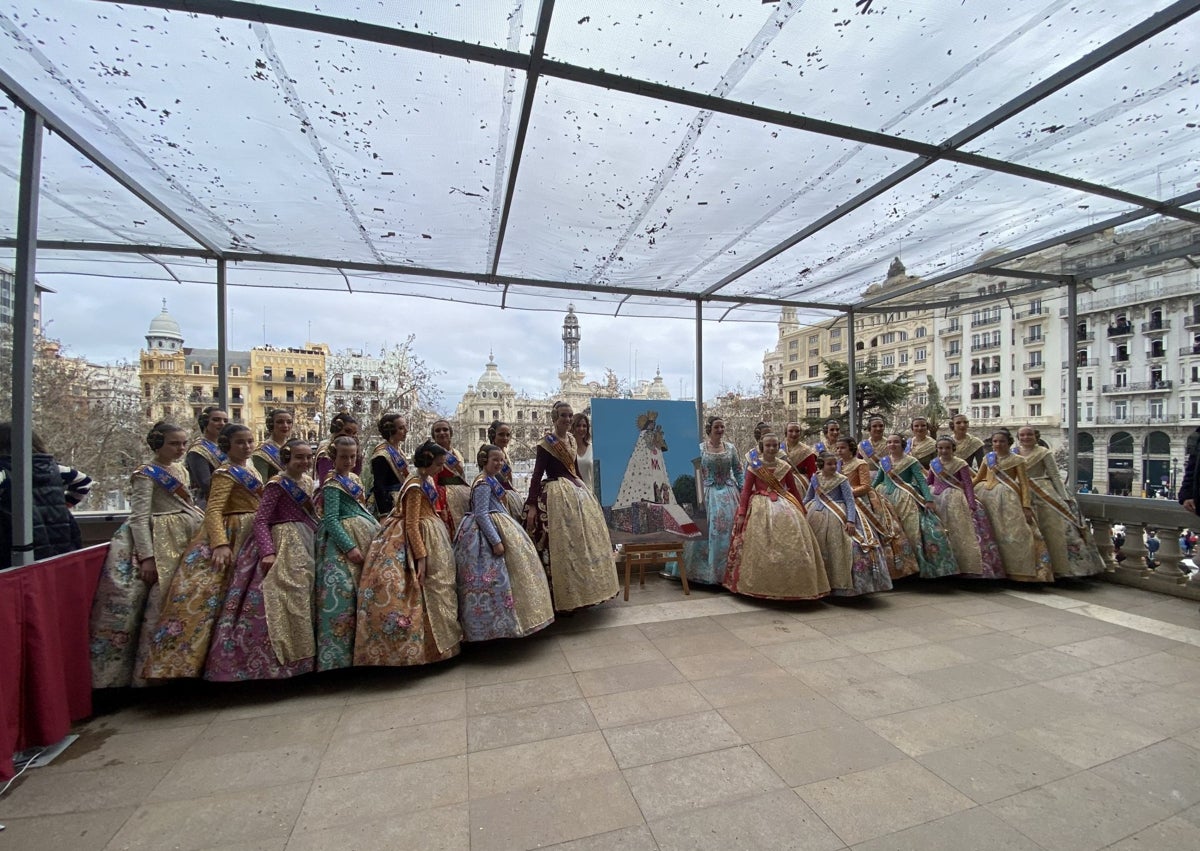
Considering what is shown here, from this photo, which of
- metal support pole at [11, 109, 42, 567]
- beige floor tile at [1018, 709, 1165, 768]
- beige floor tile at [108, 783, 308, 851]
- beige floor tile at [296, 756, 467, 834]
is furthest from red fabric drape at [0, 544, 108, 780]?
beige floor tile at [1018, 709, 1165, 768]

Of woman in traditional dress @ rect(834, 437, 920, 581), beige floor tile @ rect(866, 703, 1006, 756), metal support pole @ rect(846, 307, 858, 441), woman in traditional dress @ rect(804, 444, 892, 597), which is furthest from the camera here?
metal support pole @ rect(846, 307, 858, 441)

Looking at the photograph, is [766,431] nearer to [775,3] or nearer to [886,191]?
[886,191]

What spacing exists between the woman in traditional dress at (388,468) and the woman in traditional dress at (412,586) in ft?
1.00

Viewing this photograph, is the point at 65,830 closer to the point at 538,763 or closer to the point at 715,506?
the point at 538,763

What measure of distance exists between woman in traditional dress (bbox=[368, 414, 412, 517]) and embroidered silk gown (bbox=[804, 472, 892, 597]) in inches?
137

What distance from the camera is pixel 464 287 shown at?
4.71 meters

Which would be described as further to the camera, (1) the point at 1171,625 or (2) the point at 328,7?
(1) the point at 1171,625

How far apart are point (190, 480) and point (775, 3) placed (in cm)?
415

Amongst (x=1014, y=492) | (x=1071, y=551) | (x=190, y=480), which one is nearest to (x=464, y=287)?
(x=190, y=480)

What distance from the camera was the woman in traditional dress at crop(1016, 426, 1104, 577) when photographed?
452 cm

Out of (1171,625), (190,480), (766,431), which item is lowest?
(1171,625)

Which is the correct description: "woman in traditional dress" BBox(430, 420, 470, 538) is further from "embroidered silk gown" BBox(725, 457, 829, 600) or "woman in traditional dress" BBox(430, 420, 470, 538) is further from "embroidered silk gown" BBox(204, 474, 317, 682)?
"embroidered silk gown" BBox(725, 457, 829, 600)

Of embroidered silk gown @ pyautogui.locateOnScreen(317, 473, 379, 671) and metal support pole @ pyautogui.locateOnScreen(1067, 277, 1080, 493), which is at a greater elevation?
metal support pole @ pyautogui.locateOnScreen(1067, 277, 1080, 493)

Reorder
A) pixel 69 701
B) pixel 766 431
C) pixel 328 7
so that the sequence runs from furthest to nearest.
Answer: pixel 766 431 < pixel 69 701 < pixel 328 7
